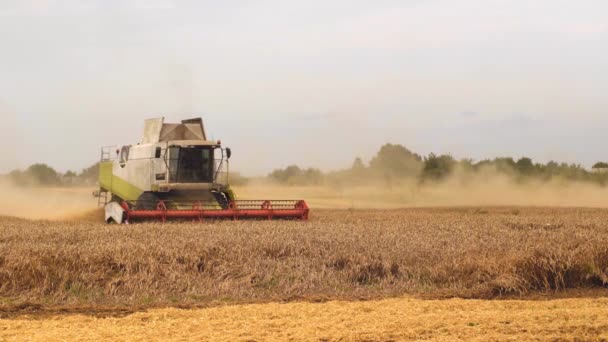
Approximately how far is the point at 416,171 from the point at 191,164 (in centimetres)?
2412

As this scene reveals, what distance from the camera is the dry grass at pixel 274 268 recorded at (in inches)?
403

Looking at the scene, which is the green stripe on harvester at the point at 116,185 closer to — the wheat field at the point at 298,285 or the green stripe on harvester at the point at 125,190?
the green stripe on harvester at the point at 125,190

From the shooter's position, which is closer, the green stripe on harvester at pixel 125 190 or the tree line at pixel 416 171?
the green stripe on harvester at pixel 125 190

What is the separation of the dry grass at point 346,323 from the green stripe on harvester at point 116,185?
44.0ft

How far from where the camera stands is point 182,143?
21.0m

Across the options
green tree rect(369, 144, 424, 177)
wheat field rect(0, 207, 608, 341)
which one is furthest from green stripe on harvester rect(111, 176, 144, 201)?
green tree rect(369, 144, 424, 177)

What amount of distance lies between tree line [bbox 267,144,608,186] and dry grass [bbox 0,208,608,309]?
29.5 metres

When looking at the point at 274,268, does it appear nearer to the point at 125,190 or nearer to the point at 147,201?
the point at 147,201

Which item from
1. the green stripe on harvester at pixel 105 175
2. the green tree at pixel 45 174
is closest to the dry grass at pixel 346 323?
the green stripe on harvester at pixel 105 175

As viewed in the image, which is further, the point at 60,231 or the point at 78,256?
the point at 60,231

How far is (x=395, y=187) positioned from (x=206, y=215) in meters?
24.3

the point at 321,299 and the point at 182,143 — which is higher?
the point at 182,143

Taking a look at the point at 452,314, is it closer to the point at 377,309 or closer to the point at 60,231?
the point at 377,309

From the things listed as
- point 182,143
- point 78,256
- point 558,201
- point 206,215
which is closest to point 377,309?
point 78,256
